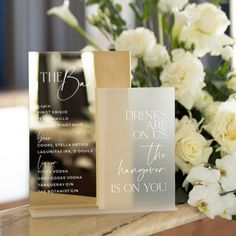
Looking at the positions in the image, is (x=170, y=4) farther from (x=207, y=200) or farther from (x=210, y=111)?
(x=207, y=200)

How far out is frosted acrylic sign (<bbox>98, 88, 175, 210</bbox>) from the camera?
878 millimetres

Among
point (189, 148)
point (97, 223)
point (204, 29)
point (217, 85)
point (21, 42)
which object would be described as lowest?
point (97, 223)

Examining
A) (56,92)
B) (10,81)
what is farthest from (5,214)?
(10,81)

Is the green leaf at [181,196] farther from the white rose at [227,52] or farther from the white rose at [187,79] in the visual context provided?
the white rose at [227,52]

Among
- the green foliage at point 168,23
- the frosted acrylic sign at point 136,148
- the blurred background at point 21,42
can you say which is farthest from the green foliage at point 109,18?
the blurred background at point 21,42

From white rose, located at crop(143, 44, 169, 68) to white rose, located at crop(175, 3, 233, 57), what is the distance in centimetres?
4

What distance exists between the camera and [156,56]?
112 cm

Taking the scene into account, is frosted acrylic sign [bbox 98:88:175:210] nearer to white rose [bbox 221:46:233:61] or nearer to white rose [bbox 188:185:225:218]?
white rose [bbox 188:185:225:218]

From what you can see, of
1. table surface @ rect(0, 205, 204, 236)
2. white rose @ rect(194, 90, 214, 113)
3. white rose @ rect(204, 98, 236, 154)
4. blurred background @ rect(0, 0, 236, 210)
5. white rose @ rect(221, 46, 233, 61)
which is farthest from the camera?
blurred background @ rect(0, 0, 236, 210)

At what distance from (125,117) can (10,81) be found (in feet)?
8.42

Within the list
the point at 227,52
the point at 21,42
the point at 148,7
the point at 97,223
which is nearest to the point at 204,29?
the point at 227,52

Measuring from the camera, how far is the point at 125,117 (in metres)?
0.88

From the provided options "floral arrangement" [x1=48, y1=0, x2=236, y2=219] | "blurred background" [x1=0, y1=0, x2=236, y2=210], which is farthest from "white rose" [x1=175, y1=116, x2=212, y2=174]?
Result: "blurred background" [x1=0, y1=0, x2=236, y2=210]

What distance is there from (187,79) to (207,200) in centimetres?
25
